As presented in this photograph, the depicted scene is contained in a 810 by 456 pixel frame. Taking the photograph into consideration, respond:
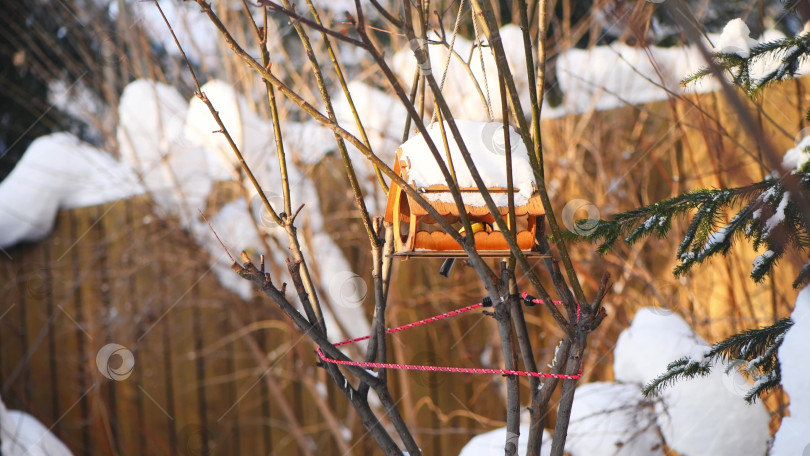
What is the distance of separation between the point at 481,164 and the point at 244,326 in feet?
8.76

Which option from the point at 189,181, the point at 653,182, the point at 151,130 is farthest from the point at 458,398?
the point at 151,130

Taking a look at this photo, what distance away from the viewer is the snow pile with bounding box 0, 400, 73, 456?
3347 mm

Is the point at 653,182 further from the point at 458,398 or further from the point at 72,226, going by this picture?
Result: the point at 72,226

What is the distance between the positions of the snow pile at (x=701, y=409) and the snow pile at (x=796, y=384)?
0.60 m

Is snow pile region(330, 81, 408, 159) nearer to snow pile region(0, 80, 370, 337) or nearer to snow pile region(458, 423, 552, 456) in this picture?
snow pile region(0, 80, 370, 337)

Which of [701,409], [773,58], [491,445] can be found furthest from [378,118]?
[773,58]

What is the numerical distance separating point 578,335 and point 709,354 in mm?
295

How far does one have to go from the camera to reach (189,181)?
3633 mm

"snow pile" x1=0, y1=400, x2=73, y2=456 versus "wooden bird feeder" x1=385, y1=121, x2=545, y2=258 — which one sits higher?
"wooden bird feeder" x1=385, y1=121, x2=545, y2=258

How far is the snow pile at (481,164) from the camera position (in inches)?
51.7

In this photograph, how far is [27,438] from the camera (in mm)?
3695

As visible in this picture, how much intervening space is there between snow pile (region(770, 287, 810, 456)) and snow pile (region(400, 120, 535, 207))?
1.52 ft

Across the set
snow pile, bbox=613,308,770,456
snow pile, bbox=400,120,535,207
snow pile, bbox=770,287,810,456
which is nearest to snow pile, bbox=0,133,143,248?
snow pile, bbox=613,308,770,456

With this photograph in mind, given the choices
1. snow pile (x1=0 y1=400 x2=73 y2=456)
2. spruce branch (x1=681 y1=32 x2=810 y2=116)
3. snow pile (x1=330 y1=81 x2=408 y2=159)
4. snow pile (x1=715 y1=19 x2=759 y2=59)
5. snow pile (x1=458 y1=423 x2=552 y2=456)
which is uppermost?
snow pile (x1=330 y1=81 x2=408 y2=159)
